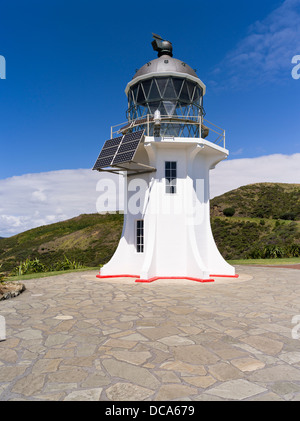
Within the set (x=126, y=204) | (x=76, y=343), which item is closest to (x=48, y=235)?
(x=126, y=204)

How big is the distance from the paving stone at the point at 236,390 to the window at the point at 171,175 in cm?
969

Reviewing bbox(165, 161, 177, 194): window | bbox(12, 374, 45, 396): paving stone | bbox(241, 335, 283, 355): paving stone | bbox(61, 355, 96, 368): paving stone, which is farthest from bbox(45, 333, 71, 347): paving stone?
A: bbox(165, 161, 177, 194): window

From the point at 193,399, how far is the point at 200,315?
3.42 m

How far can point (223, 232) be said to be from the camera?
4281 cm

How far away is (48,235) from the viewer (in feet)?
194

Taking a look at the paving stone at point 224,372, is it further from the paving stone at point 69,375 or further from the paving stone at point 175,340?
the paving stone at point 69,375

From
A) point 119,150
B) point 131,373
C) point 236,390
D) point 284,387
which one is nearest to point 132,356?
point 131,373

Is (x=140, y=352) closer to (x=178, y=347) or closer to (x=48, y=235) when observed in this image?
(x=178, y=347)

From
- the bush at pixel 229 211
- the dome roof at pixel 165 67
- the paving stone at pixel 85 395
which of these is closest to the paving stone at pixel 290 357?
the paving stone at pixel 85 395

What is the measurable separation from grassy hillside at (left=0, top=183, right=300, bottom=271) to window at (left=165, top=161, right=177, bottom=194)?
70.9ft

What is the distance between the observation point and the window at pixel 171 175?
1293cm

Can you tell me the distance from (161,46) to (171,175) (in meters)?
6.43

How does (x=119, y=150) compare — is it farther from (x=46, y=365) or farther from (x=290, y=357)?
(x=290, y=357)

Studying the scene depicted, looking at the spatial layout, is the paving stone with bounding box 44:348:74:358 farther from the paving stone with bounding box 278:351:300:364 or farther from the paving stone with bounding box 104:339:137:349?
the paving stone with bounding box 278:351:300:364
